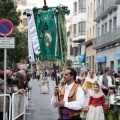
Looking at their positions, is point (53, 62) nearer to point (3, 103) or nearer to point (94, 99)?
point (3, 103)

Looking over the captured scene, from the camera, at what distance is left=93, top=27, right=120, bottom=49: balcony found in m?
37.7

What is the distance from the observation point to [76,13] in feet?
227

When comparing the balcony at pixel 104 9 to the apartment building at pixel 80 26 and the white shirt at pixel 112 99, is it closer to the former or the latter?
the apartment building at pixel 80 26

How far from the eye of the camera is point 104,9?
145 feet

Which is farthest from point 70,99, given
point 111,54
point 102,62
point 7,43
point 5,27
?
point 102,62

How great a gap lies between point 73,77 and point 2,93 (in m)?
4.66

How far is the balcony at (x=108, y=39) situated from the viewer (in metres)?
37.7

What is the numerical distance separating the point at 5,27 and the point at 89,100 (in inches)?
134

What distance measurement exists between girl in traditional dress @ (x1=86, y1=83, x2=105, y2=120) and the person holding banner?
5.83m

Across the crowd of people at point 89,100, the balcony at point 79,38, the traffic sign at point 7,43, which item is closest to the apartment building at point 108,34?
the balcony at point 79,38

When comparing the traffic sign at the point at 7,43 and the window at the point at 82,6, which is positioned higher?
the window at the point at 82,6

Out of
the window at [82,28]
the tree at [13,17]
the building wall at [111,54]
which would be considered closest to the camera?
the tree at [13,17]

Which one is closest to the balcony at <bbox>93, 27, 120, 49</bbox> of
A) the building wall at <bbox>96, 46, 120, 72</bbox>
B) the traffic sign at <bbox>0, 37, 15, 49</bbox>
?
the building wall at <bbox>96, 46, 120, 72</bbox>

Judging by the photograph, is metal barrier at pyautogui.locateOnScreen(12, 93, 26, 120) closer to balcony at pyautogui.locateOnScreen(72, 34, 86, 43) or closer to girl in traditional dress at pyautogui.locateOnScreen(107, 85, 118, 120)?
girl in traditional dress at pyautogui.locateOnScreen(107, 85, 118, 120)
